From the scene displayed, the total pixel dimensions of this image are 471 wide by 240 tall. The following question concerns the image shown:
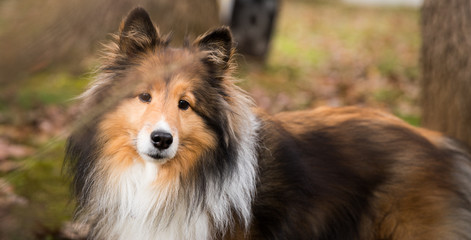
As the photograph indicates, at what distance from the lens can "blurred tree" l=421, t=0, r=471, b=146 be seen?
5043 mm

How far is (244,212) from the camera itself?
3.52m

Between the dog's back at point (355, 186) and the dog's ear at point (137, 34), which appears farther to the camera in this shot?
the dog's back at point (355, 186)

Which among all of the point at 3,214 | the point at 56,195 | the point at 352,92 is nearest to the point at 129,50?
the point at 3,214

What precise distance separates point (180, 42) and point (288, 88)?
4710 mm

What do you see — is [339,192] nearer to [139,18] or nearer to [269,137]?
[269,137]

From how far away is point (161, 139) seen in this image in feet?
10.1

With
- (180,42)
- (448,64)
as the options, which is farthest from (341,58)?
(180,42)

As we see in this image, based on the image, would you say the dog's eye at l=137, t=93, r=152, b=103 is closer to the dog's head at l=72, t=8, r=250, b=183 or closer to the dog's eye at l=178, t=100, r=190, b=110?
the dog's head at l=72, t=8, r=250, b=183

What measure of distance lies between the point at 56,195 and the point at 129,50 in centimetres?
209

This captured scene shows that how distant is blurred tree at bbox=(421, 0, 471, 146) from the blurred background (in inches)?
0.4

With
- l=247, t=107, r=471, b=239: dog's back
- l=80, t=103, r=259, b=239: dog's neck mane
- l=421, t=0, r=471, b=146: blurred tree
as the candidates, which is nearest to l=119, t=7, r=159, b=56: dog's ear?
l=80, t=103, r=259, b=239: dog's neck mane

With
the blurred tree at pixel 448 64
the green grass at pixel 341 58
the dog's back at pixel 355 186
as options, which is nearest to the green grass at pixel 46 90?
the dog's back at pixel 355 186

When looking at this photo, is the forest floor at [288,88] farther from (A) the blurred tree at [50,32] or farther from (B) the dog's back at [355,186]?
(B) the dog's back at [355,186]

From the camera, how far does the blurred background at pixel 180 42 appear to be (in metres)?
1.99
